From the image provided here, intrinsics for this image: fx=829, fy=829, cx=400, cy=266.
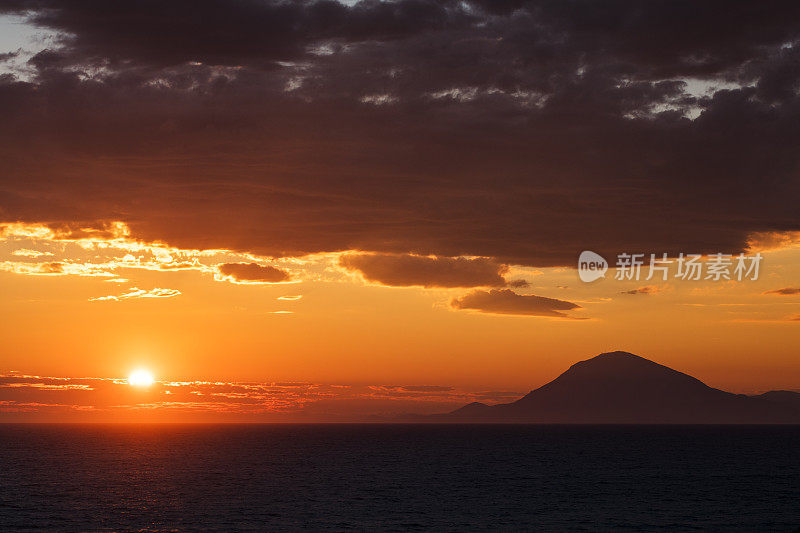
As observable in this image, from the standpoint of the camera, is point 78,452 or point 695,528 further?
point 78,452

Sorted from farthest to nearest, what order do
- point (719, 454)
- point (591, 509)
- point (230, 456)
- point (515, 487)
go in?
point (719, 454)
point (230, 456)
point (515, 487)
point (591, 509)

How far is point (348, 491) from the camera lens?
10162cm

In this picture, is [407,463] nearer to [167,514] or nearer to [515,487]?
[515,487]

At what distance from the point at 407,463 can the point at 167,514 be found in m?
76.8

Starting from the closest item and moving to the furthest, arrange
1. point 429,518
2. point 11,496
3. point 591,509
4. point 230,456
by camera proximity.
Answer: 1. point 429,518
2. point 591,509
3. point 11,496
4. point 230,456

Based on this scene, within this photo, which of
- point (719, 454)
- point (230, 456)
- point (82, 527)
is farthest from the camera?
point (719, 454)

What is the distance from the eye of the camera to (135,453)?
186 m

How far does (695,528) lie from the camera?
73938mm

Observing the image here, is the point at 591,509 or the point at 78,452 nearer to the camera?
the point at 591,509

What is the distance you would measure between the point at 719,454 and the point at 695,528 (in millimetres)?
120432

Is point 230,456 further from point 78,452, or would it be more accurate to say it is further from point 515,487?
point 515,487

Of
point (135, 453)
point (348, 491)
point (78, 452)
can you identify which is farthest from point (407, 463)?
point (78, 452)

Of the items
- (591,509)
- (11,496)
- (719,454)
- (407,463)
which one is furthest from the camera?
(719,454)

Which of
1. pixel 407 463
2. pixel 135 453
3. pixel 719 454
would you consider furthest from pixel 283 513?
pixel 719 454
